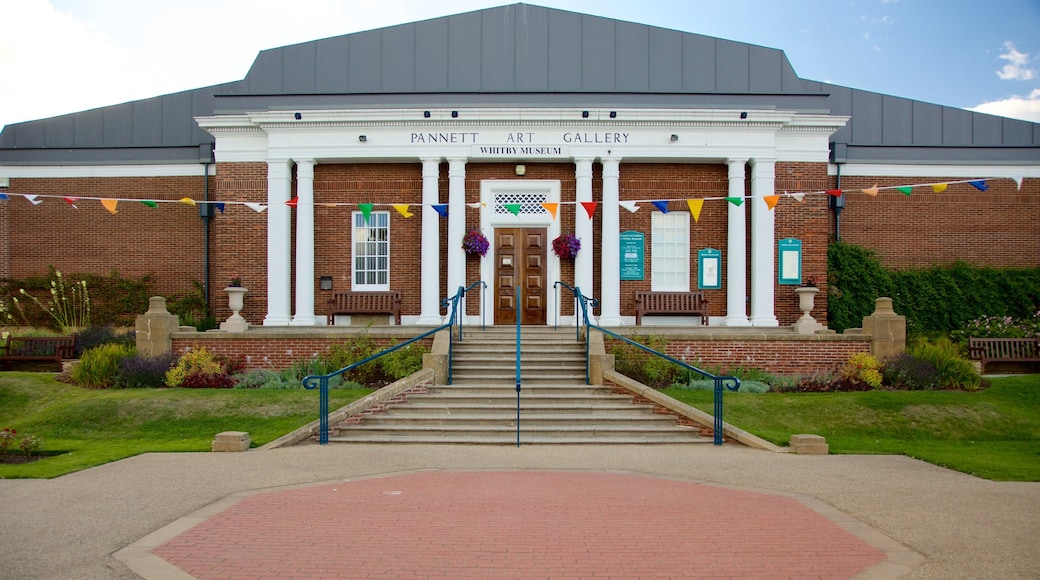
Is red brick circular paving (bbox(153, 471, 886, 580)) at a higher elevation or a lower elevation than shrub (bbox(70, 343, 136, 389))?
lower

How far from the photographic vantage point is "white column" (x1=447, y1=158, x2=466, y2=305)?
1814cm

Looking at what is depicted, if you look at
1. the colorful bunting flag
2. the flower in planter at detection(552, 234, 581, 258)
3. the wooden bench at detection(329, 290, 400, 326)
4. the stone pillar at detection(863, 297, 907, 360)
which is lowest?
the stone pillar at detection(863, 297, 907, 360)

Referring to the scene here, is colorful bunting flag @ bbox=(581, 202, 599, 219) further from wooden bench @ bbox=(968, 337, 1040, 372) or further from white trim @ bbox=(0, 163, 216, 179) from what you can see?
white trim @ bbox=(0, 163, 216, 179)

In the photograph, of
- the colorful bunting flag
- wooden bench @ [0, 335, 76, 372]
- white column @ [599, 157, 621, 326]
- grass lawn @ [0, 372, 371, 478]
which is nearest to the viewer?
grass lawn @ [0, 372, 371, 478]

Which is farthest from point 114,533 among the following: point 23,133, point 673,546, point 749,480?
point 23,133

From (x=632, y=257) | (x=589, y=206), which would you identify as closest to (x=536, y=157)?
(x=589, y=206)

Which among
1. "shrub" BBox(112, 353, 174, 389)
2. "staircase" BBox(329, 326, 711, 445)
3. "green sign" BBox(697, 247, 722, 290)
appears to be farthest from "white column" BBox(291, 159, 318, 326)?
"green sign" BBox(697, 247, 722, 290)

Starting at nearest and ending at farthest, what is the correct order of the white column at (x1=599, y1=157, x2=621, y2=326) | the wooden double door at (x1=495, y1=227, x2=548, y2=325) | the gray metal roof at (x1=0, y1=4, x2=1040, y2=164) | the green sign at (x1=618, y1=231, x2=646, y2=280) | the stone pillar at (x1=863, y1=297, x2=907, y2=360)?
the stone pillar at (x1=863, y1=297, x2=907, y2=360) → the white column at (x1=599, y1=157, x2=621, y2=326) → the wooden double door at (x1=495, y1=227, x2=548, y2=325) → the green sign at (x1=618, y1=231, x2=646, y2=280) → the gray metal roof at (x1=0, y1=4, x2=1040, y2=164)

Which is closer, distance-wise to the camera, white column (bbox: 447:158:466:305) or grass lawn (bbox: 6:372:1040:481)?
grass lawn (bbox: 6:372:1040:481)

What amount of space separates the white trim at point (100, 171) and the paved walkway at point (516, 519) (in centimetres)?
1398

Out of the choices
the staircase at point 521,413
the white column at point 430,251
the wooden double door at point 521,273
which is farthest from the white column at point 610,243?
the staircase at point 521,413

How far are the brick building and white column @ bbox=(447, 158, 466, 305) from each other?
0.05m

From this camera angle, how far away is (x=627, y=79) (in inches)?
786

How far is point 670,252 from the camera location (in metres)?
18.9
